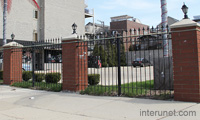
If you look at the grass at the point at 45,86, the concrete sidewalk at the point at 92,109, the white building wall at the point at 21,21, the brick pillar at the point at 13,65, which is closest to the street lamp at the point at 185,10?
the concrete sidewalk at the point at 92,109

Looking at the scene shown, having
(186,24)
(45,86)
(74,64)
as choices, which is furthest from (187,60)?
(45,86)

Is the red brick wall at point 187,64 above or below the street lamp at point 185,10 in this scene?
below

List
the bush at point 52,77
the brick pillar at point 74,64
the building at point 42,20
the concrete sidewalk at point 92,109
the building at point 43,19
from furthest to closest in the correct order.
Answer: the building at point 43,19 < the building at point 42,20 < the bush at point 52,77 < the brick pillar at point 74,64 < the concrete sidewalk at point 92,109

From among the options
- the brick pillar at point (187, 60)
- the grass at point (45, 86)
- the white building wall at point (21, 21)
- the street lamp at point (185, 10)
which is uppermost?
the white building wall at point (21, 21)

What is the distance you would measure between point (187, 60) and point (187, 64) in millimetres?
115

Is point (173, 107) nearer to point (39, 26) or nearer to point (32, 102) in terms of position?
point (32, 102)

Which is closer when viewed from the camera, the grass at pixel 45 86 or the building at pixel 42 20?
the grass at pixel 45 86

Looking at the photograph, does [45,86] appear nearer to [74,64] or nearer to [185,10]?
Answer: [74,64]

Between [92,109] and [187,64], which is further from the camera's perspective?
[187,64]

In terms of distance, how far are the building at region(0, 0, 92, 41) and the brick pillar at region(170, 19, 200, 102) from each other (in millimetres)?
22423

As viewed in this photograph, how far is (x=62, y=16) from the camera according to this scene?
1217 inches

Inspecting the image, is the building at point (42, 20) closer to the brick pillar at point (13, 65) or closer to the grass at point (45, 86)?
the brick pillar at point (13, 65)

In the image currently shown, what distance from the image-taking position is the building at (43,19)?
83.9ft

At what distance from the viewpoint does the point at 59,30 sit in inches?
1194
